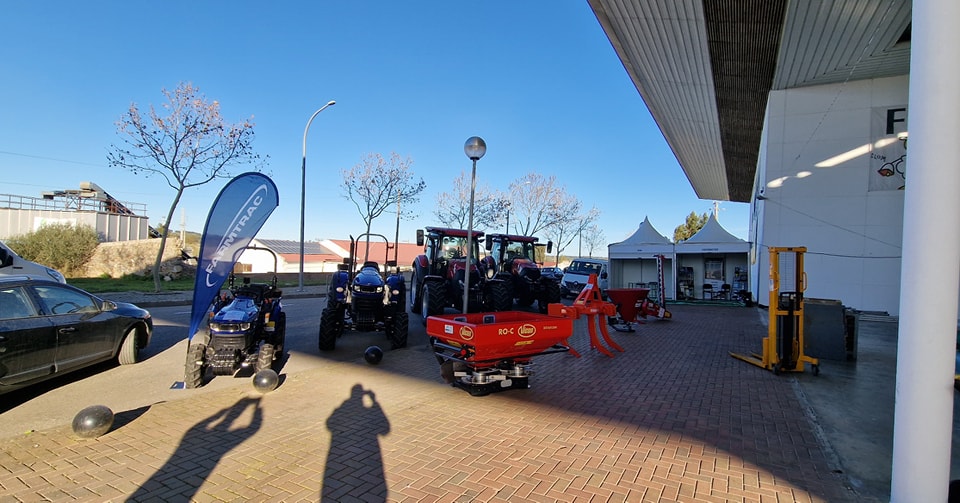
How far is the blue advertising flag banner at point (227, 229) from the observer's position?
18.0 ft

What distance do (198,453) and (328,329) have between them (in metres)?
4.03

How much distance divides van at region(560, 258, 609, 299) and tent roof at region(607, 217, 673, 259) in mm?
869

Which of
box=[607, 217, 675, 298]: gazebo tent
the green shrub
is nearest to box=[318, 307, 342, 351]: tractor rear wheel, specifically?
box=[607, 217, 675, 298]: gazebo tent

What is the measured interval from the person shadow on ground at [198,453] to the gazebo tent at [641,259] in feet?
62.3

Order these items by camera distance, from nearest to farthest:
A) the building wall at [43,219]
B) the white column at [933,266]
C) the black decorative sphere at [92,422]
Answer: the white column at [933,266] < the black decorative sphere at [92,422] < the building wall at [43,219]

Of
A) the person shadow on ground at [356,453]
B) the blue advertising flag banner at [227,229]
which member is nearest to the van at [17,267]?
the blue advertising flag banner at [227,229]

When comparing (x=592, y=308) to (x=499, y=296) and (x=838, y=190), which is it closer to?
(x=499, y=296)

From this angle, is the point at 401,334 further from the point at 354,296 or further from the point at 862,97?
the point at 862,97

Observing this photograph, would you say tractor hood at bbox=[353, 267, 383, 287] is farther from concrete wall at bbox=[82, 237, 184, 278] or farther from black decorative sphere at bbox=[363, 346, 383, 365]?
concrete wall at bbox=[82, 237, 184, 278]

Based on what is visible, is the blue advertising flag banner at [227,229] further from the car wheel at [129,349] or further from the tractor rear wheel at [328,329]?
the tractor rear wheel at [328,329]

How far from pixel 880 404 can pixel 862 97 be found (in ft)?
45.8

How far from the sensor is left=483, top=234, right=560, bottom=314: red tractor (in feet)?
42.5

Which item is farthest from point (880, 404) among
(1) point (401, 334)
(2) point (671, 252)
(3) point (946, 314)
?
(2) point (671, 252)

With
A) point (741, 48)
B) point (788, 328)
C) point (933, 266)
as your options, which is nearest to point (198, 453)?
point (933, 266)
